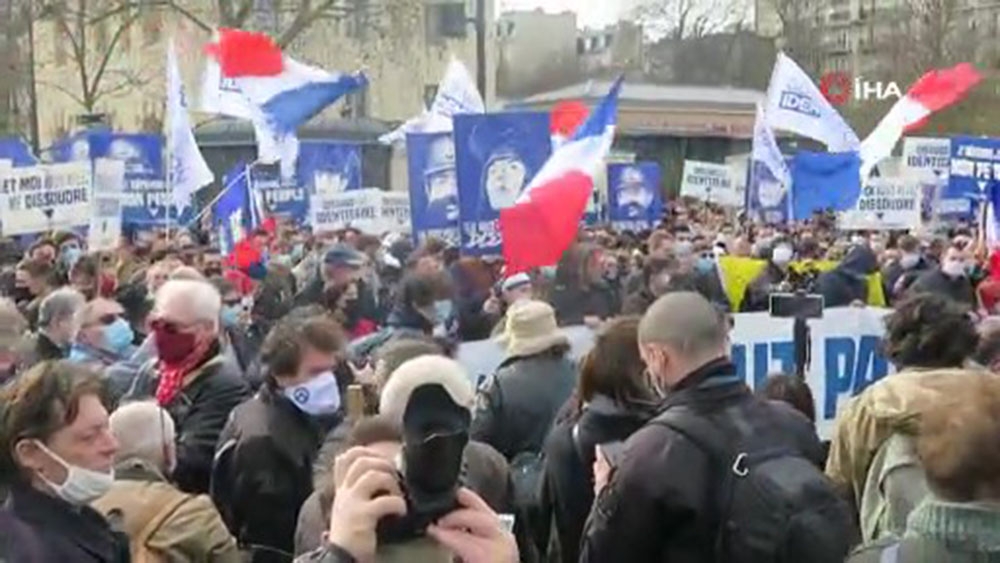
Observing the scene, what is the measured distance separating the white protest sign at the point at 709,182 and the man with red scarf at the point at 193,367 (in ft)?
59.7

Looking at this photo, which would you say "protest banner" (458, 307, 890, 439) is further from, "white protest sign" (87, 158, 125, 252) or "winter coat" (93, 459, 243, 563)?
"white protest sign" (87, 158, 125, 252)

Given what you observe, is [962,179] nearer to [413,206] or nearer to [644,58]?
[413,206]

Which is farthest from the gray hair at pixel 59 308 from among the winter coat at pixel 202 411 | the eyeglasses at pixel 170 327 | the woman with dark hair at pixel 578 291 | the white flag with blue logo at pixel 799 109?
the white flag with blue logo at pixel 799 109

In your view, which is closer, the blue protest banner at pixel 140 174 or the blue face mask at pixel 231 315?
the blue face mask at pixel 231 315

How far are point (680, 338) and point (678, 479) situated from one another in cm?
42

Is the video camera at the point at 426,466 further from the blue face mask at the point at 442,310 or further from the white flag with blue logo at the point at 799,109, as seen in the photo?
the white flag with blue logo at the point at 799,109

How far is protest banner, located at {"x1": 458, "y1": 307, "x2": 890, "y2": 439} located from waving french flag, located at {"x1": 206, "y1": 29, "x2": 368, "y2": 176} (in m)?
6.24

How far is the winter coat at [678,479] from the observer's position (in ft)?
14.1

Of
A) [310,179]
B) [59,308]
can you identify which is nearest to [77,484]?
[59,308]

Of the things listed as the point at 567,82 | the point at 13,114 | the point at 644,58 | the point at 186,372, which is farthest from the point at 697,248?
the point at 644,58

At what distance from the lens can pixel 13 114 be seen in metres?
45.6

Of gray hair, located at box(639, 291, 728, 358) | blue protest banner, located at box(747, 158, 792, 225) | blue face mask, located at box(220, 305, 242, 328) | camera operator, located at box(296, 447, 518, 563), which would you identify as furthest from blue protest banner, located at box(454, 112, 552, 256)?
blue protest banner, located at box(747, 158, 792, 225)

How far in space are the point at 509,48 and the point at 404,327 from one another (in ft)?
243

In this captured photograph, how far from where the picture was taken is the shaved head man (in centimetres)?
450
